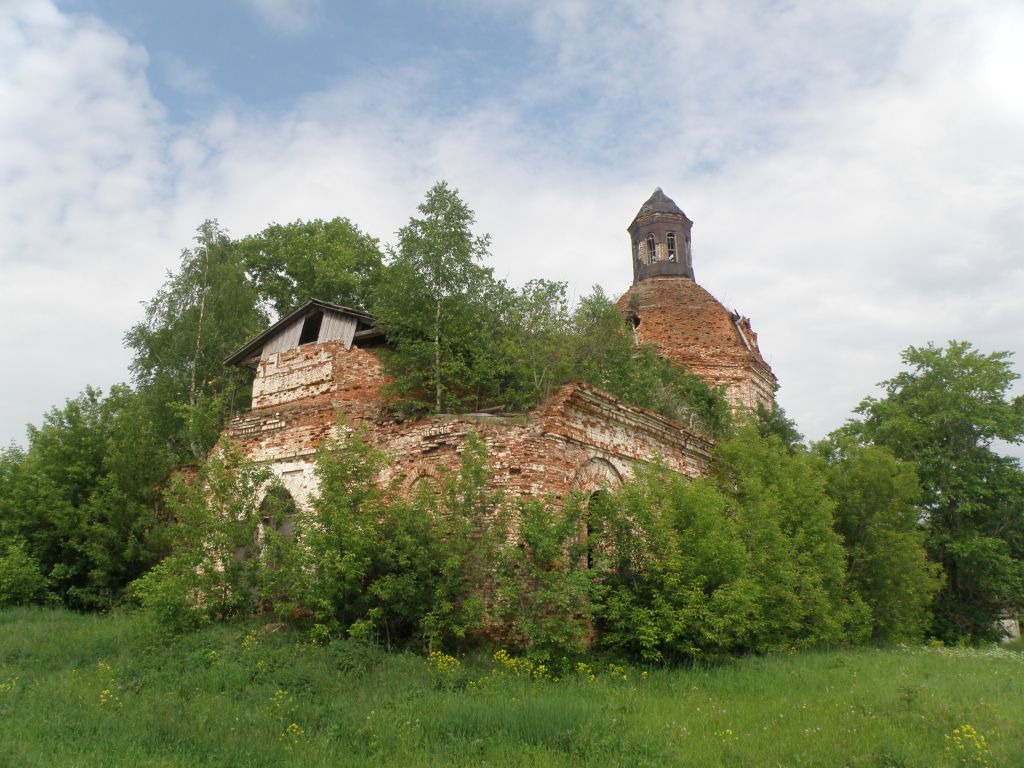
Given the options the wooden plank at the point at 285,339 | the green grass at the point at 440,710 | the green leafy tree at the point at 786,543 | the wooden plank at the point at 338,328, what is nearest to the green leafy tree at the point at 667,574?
the green grass at the point at 440,710

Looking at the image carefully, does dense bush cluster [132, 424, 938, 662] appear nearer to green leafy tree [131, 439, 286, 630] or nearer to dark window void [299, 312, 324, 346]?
green leafy tree [131, 439, 286, 630]

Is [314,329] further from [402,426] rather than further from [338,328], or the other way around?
[402,426]

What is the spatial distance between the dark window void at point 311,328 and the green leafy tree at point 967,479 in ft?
53.9

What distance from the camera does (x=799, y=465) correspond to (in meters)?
15.8

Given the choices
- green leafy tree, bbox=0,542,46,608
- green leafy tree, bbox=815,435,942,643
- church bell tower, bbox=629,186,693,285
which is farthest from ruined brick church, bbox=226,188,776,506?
church bell tower, bbox=629,186,693,285

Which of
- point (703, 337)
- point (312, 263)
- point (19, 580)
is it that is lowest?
point (19, 580)

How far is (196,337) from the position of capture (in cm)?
2297

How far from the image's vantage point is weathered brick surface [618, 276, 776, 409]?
27125mm

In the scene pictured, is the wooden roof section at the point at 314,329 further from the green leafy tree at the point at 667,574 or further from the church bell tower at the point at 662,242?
the church bell tower at the point at 662,242

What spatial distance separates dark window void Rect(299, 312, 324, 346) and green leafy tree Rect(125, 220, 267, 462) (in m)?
6.00

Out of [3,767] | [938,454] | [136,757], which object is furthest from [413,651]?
[938,454]

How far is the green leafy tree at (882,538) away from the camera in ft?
54.3

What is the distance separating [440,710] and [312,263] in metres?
21.1

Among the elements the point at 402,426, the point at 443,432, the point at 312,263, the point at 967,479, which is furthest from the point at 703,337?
the point at 443,432
